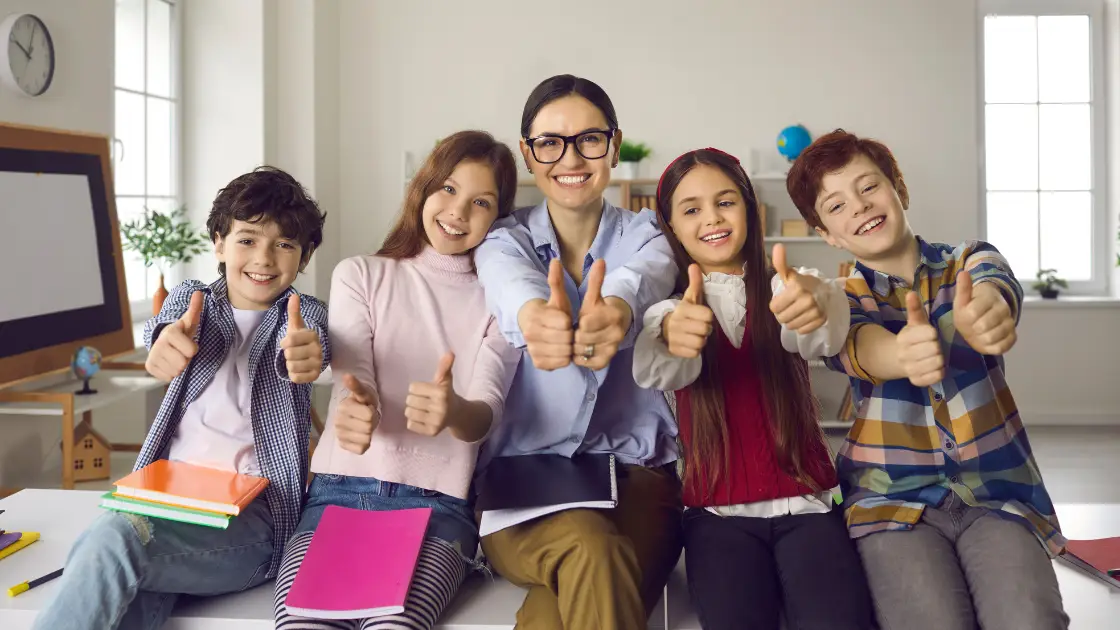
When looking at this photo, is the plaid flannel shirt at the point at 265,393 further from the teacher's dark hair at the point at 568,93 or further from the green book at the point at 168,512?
the teacher's dark hair at the point at 568,93

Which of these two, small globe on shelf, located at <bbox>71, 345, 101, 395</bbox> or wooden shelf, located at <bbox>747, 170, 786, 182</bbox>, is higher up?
wooden shelf, located at <bbox>747, 170, 786, 182</bbox>

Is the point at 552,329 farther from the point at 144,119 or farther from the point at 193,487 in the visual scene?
the point at 144,119

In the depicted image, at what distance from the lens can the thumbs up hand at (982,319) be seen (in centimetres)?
129

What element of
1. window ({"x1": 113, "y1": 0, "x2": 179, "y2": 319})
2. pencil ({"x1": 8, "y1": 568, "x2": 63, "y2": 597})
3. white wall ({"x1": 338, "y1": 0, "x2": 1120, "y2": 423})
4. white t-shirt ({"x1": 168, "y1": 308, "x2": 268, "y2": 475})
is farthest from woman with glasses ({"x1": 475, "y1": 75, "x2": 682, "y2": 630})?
white wall ({"x1": 338, "y1": 0, "x2": 1120, "y2": 423})

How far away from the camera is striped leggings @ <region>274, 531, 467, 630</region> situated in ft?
4.04

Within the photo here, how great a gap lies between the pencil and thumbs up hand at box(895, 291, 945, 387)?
4.52ft

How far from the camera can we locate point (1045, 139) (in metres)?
5.54

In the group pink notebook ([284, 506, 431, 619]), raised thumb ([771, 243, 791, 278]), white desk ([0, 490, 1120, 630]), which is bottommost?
white desk ([0, 490, 1120, 630])

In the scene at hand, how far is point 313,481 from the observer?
1.57 m

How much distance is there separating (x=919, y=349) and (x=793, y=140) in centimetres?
419

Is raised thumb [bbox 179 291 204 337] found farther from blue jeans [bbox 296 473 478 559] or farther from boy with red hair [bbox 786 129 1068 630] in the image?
boy with red hair [bbox 786 129 1068 630]

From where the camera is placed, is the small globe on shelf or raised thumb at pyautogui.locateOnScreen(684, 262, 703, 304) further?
the small globe on shelf

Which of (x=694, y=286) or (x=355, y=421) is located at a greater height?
(x=694, y=286)

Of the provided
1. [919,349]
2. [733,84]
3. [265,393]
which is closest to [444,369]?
[265,393]
